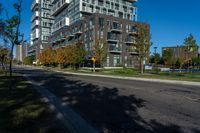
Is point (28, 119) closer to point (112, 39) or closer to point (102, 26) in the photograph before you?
point (102, 26)

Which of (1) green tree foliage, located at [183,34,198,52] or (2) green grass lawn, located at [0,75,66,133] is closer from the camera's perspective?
(2) green grass lawn, located at [0,75,66,133]

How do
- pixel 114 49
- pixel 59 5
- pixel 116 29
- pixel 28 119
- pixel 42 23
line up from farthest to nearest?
1. pixel 42 23
2. pixel 59 5
3. pixel 116 29
4. pixel 114 49
5. pixel 28 119

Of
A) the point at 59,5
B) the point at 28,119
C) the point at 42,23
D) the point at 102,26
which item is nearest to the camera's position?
the point at 28,119

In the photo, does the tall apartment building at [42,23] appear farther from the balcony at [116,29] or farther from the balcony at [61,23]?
the balcony at [116,29]

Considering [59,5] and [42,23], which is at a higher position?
[59,5]

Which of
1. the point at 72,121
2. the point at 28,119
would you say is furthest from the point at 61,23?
the point at 72,121

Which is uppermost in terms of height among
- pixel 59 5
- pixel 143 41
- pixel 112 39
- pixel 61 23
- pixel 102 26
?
pixel 59 5

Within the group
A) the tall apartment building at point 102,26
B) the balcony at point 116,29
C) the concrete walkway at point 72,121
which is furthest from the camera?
the balcony at point 116,29

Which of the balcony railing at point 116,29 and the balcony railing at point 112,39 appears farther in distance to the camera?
the balcony railing at point 116,29

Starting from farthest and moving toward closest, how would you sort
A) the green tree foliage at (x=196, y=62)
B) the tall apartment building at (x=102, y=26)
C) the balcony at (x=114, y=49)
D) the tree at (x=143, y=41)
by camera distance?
the green tree foliage at (x=196, y=62) < the balcony at (x=114, y=49) < the tall apartment building at (x=102, y=26) < the tree at (x=143, y=41)

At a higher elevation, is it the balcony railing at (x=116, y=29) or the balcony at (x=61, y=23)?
the balcony at (x=61, y=23)

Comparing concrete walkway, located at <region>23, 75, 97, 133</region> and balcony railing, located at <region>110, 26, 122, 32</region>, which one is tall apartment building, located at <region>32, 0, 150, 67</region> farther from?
concrete walkway, located at <region>23, 75, 97, 133</region>

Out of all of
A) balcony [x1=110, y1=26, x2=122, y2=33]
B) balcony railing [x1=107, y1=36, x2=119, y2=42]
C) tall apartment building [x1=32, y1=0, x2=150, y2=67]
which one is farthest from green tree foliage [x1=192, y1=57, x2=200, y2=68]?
balcony railing [x1=107, y1=36, x2=119, y2=42]

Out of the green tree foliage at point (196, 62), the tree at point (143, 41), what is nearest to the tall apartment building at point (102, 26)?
the tree at point (143, 41)
